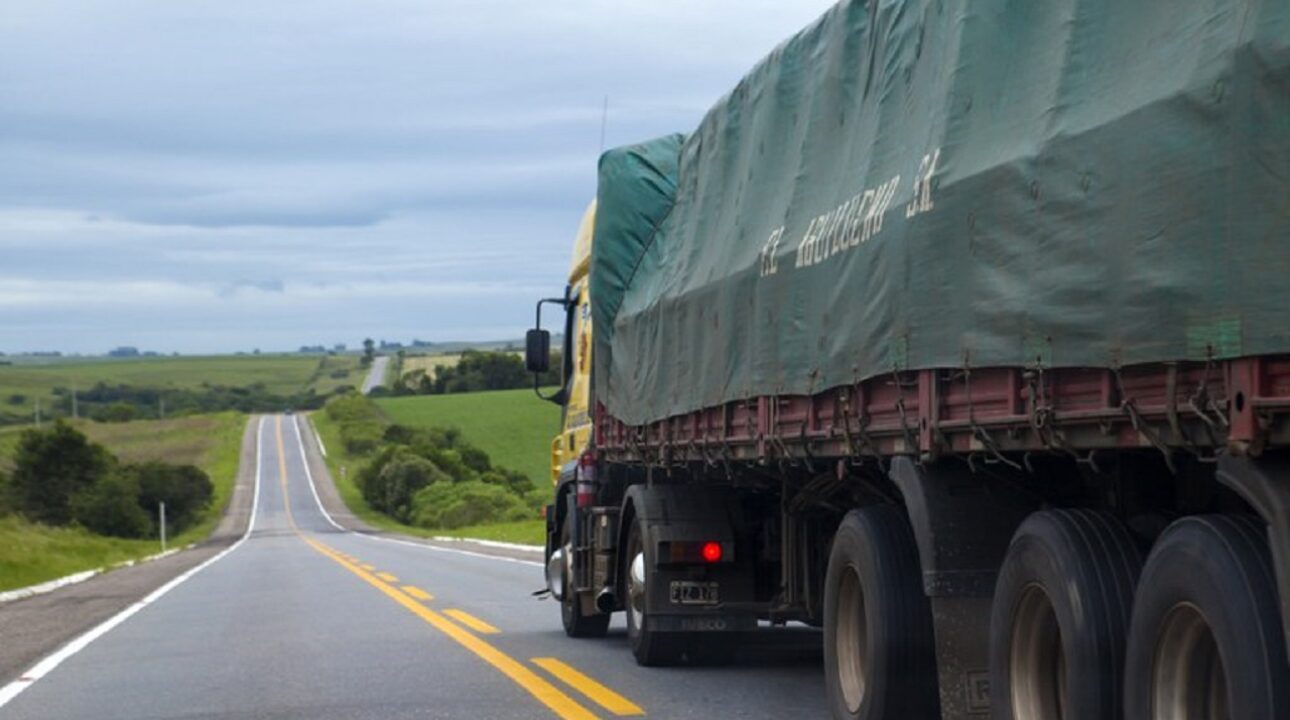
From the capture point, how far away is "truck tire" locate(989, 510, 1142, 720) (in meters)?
6.32

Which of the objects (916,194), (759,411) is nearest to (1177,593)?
(916,194)

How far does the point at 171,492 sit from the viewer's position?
4006 inches

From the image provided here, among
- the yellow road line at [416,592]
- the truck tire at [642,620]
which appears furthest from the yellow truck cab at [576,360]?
the yellow road line at [416,592]

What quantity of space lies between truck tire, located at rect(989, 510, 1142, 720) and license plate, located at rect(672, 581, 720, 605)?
545 centimetres

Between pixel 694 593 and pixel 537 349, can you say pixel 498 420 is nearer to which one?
pixel 537 349

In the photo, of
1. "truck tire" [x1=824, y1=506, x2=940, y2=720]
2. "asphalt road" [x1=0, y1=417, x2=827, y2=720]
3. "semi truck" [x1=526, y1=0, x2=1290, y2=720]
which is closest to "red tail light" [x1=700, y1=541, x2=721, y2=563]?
"semi truck" [x1=526, y1=0, x2=1290, y2=720]

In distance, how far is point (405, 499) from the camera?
106938mm

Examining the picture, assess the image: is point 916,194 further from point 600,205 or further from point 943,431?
point 600,205

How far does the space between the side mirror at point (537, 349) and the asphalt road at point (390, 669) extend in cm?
224

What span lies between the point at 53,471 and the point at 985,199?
10305 centimetres

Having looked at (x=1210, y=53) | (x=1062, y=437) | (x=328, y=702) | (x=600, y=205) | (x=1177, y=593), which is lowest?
(x=328, y=702)

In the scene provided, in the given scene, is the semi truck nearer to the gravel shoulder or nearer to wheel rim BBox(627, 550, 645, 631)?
wheel rim BBox(627, 550, 645, 631)

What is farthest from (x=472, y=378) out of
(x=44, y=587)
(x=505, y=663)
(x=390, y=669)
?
(x=390, y=669)

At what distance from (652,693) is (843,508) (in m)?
1.94
